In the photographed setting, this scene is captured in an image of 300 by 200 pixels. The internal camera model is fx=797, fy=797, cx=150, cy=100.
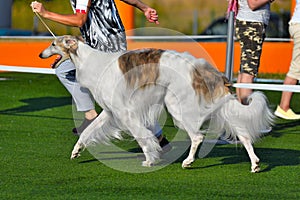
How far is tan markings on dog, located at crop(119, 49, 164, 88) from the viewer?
6.50 m

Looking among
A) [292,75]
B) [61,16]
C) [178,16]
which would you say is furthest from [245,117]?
[178,16]

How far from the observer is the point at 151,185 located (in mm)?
6066

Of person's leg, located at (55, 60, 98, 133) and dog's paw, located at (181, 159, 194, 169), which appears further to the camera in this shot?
person's leg, located at (55, 60, 98, 133)

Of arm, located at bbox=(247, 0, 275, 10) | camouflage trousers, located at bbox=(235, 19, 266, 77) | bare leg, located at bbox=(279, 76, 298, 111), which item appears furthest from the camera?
bare leg, located at bbox=(279, 76, 298, 111)

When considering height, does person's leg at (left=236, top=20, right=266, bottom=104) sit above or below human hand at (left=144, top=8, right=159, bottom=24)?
below

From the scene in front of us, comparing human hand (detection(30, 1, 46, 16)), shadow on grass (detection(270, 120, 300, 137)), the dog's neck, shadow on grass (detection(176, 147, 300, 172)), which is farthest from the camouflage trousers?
human hand (detection(30, 1, 46, 16))

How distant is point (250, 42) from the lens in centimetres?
882

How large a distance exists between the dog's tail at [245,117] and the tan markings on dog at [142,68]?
67 cm

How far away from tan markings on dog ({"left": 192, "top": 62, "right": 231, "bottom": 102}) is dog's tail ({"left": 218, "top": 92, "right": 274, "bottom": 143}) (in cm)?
13

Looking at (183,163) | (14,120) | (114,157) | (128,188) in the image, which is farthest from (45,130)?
(128,188)

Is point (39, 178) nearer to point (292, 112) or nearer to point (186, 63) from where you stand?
point (186, 63)

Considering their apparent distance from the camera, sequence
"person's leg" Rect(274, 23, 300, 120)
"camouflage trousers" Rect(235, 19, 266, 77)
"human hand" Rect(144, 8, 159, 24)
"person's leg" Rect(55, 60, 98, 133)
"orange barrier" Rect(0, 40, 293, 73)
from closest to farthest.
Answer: "human hand" Rect(144, 8, 159, 24) < "person's leg" Rect(55, 60, 98, 133) < "camouflage trousers" Rect(235, 19, 266, 77) < "person's leg" Rect(274, 23, 300, 120) < "orange barrier" Rect(0, 40, 293, 73)

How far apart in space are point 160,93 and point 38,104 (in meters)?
5.32

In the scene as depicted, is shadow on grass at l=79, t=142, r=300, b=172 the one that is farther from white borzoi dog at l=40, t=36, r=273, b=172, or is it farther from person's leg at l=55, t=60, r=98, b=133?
person's leg at l=55, t=60, r=98, b=133
